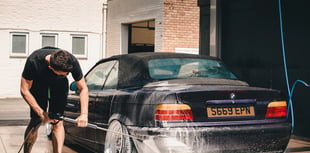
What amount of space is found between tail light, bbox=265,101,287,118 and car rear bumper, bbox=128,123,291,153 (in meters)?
0.18

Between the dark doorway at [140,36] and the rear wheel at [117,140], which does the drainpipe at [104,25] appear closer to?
the dark doorway at [140,36]

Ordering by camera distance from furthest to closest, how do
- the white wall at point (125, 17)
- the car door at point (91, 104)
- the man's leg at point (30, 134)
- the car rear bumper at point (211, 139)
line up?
the white wall at point (125, 17)
the car door at point (91, 104)
the man's leg at point (30, 134)
the car rear bumper at point (211, 139)

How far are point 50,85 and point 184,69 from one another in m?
1.58

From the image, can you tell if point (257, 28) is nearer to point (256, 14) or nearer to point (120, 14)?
point (256, 14)

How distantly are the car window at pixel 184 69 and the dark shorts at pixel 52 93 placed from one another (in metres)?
1.06

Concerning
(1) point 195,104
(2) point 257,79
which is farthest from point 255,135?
(2) point 257,79

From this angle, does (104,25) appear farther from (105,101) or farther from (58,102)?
(58,102)

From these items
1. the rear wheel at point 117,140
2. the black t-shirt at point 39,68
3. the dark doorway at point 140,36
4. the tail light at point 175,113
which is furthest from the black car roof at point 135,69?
the dark doorway at point 140,36

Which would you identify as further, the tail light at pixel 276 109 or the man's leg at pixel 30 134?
the man's leg at pixel 30 134

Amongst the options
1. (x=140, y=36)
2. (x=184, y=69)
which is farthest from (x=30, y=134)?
(x=140, y=36)

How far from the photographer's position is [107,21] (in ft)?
65.8

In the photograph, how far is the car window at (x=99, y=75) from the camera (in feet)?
21.2

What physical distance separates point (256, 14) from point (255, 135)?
5.66 m

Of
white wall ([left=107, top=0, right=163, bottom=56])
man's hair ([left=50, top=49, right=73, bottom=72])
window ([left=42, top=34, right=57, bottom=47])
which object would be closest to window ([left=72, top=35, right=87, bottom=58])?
window ([left=42, top=34, right=57, bottom=47])
